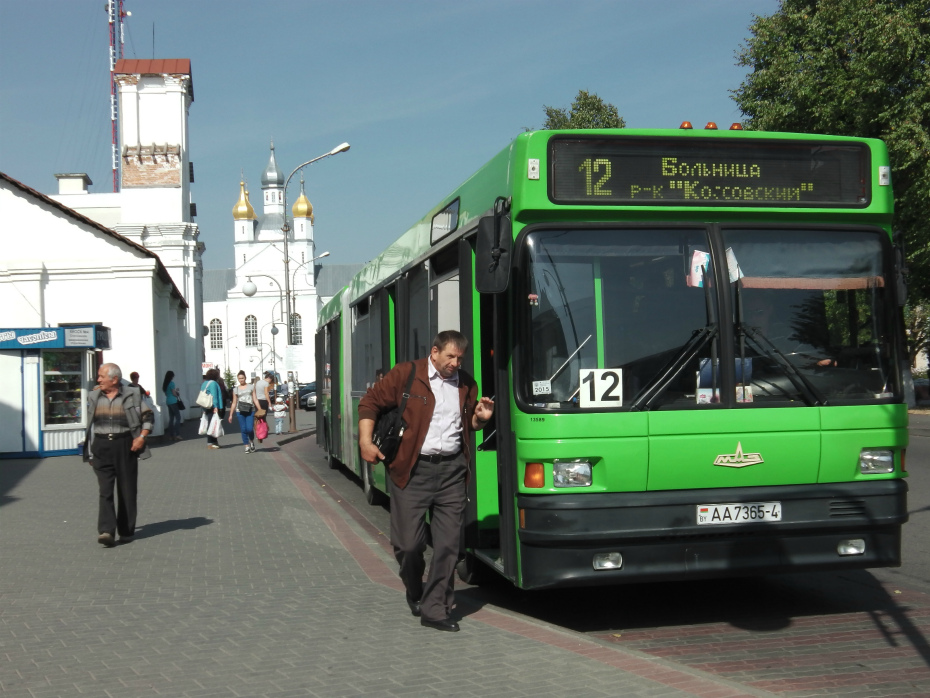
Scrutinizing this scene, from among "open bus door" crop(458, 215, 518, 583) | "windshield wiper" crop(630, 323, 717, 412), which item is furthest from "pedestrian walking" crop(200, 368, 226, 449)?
"windshield wiper" crop(630, 323, 717, 412)

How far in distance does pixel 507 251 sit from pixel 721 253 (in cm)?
133

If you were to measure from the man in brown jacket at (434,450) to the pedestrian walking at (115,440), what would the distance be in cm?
455

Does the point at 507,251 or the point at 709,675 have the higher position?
the point at 507,251

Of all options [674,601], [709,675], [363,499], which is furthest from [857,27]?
[709,675]

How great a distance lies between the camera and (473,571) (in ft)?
26.3

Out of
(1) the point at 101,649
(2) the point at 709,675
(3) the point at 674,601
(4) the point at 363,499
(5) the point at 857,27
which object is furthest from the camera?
(5) the point at 857,27

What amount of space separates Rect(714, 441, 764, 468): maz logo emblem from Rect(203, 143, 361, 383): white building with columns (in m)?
103

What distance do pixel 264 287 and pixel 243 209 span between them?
17074mm

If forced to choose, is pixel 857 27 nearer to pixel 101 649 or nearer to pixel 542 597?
pixel 542 597

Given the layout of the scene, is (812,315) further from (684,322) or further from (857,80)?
(857,80)

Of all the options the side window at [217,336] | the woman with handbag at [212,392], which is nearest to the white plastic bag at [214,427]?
the woman with handbag at [212,392]

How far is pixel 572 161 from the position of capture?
6.57 m

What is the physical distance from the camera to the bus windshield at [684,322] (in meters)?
6.36

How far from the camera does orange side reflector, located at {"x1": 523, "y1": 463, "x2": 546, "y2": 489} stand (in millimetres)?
6277
